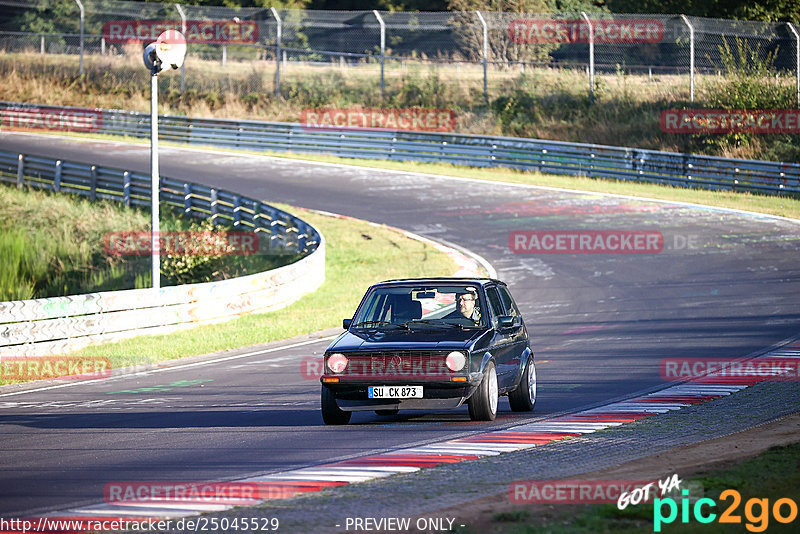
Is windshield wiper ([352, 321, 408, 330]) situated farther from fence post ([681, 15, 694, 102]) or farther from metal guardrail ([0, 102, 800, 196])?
fence post ([681, 15, 694, 102])

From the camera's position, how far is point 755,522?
19.5 feet

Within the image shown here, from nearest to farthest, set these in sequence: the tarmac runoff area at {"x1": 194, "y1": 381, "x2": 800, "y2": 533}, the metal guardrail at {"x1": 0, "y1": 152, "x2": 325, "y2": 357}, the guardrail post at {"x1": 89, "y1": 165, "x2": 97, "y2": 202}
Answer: the tarmac runoff area at {"x1": 194, "y1": 381, "x2": 800, "y2": 533} → the metal guardrail at {"x1": 0, "y1": 152, "x2": 325, "y2": 357} → the guardrail post at {"x1": 89, "y1": 165, "x2": 97, "y2": 202}

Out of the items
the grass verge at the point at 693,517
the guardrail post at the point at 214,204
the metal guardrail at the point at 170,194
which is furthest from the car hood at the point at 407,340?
the guardrail post at the point at 214,204

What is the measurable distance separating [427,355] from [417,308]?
101cm

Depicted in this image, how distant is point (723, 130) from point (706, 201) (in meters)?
7.90

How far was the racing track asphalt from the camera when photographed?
30.1 feet

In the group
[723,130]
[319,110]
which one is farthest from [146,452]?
[319,110]

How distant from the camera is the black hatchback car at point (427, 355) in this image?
10375 millimetres

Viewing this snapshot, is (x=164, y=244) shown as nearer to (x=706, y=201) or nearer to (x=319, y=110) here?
(x=706, y=201)

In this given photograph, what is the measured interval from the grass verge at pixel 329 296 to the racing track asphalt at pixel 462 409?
1.26m

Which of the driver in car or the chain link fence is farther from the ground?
the chain link fence

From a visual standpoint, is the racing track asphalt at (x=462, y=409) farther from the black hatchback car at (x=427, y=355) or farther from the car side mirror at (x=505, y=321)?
the car side mirror at (x=505, y=321)

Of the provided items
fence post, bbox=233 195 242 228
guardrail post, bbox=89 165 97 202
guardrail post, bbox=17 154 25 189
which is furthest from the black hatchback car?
guardrail post, bbox=17 154 25 189

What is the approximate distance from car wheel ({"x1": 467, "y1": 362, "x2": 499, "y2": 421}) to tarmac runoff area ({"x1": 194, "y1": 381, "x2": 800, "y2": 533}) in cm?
127
